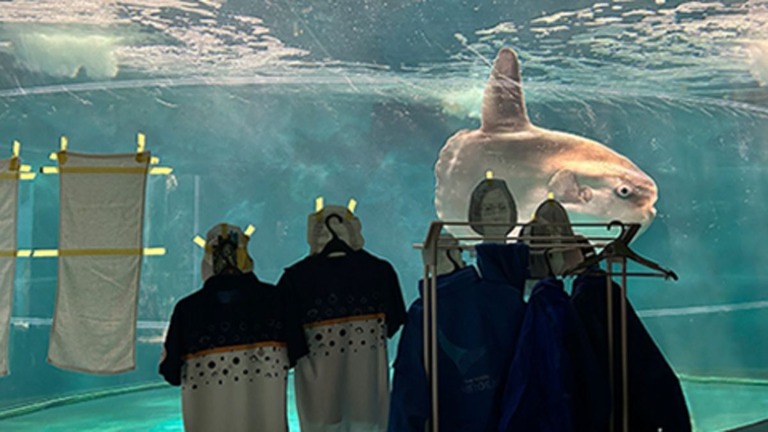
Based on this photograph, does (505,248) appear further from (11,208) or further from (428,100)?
(428,100)

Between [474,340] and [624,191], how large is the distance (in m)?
4.29

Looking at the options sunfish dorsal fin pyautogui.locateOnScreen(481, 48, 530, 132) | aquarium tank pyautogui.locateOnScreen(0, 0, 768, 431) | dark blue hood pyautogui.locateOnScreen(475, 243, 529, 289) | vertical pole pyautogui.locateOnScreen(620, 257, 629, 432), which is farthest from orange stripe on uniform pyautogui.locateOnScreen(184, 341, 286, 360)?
sunfish dorsal fin pyautogui.locateOnScreen(481, 48, 530, 132)

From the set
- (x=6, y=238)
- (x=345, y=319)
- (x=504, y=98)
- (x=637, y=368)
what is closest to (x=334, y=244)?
A: (x=345, y=319)

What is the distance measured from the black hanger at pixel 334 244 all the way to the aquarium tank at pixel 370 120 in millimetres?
2785

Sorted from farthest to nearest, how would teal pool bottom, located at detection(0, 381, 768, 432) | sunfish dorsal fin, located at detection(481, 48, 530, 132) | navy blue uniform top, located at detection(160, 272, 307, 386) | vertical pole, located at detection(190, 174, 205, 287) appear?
vertical pole, located at detection(190, 174, 205, 287) → sunfish dorsal fin, located at detection(481, 48, 530, 132) → teal pool bottom, located at detection(0, 381, 768, 432) → navy blue uniform top, located at detection(160, 272, 307, 386)

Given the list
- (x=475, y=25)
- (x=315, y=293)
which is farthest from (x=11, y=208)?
(x=475, y=25)

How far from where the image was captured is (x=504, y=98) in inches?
273

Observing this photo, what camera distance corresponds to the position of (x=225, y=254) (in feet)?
11.4

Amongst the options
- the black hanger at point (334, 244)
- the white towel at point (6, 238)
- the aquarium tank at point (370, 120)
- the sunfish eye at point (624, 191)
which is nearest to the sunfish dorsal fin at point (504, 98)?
the aquarium tank at point (370, 120)

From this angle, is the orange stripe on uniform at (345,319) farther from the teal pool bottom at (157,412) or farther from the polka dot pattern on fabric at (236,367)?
the teal pool bottom at (157,412)

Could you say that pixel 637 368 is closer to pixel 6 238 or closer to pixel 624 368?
pixel 624 368

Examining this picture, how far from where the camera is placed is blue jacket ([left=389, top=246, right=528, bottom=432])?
279 cm

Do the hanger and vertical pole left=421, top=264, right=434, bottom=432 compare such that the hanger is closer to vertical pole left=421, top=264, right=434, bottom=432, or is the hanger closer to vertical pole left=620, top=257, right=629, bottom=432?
vertical pole left=620, top=257, right=629, bottom=432

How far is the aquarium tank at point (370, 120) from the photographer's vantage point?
706 centimetres
